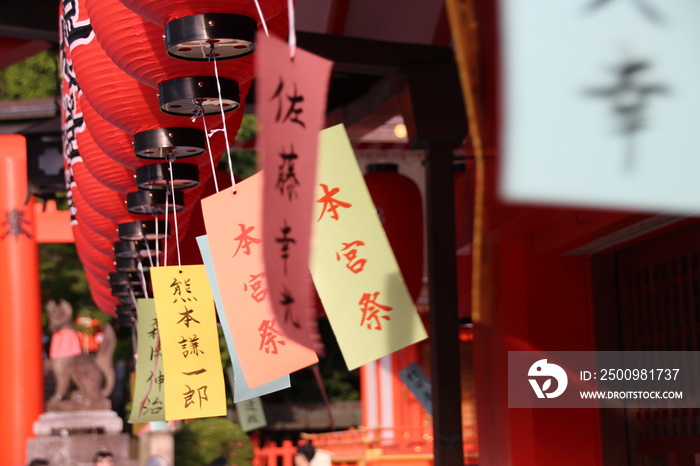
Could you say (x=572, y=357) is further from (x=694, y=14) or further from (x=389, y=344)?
(x=694, y=14)

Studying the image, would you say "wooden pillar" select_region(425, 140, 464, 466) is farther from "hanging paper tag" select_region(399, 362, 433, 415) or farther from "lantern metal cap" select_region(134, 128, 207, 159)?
"hanging paper tag" select_region(399, 362, 433, 415)

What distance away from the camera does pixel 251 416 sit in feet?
35.7

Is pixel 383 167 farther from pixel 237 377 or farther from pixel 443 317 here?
pixel 237 377

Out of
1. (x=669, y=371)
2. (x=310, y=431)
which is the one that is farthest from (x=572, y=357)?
(x=310, y=431)

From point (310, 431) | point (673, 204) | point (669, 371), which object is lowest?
point (310, 431)

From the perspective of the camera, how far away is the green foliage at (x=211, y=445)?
17839mm

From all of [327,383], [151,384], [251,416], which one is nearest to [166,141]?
[151,384]

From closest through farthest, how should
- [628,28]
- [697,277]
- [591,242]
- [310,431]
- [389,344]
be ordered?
1. [628,28]
2. [389,344]
3. [697,277]
4. [591,242]
5. [310,431]

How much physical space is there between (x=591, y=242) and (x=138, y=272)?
289 centimetres

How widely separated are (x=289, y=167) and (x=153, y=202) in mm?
2639

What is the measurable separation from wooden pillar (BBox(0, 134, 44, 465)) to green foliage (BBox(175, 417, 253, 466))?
6.53 meters

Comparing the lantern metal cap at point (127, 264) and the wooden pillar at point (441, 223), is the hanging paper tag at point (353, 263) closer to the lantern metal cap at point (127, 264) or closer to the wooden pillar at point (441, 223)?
the wooden pillar at point (441, 223)

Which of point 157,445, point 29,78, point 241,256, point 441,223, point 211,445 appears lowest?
point 211,445

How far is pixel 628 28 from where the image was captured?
2.03 m
